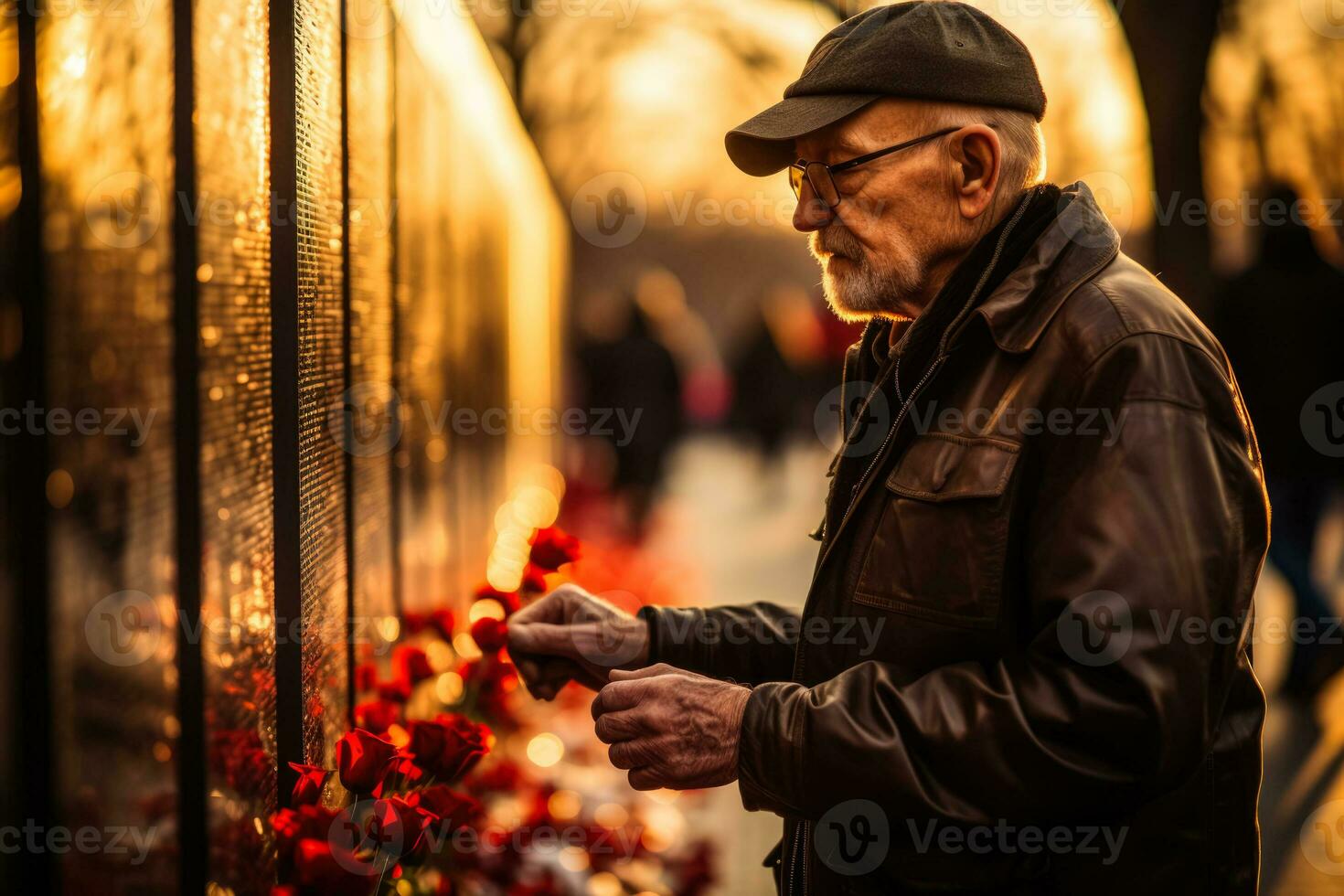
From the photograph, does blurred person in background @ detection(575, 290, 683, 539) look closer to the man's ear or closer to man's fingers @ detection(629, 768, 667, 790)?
the man's ear

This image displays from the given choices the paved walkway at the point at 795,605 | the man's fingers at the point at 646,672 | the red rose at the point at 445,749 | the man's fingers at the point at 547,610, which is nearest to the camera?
the man's fingers at the point at 646,672

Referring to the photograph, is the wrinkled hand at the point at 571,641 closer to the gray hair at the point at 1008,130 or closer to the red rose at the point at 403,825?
the red rose at the point at 403,825

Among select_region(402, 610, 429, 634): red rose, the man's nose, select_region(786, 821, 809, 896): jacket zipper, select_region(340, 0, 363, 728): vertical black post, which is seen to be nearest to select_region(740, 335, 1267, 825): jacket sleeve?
select_region(786, 821, 809, 896): jacket zipper

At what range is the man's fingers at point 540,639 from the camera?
98.5 inches

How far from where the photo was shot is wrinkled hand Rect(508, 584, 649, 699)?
8.21ft

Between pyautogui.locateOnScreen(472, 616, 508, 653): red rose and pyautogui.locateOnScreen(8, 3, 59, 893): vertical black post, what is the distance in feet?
3.23

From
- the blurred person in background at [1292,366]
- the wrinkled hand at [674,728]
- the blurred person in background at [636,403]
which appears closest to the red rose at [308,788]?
the wrinkled hand at [674,728]

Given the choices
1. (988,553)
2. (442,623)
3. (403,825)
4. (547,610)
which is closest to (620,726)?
(403,825)

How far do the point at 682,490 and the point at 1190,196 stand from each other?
10.1 meters

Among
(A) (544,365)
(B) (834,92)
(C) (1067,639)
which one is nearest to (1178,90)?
(B) (834,92)

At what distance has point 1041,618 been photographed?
1799mm

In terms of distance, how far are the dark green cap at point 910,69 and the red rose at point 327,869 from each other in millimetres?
1279

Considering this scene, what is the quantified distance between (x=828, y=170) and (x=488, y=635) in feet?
3.74

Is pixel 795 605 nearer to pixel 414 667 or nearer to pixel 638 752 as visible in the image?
pixel 414 667
